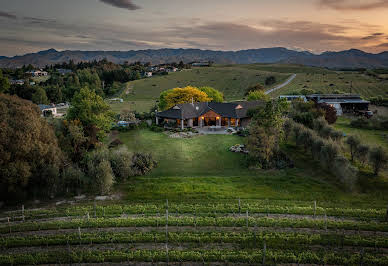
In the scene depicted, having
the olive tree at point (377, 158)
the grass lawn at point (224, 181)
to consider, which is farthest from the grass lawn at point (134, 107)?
the olive tree at point (377, 158)

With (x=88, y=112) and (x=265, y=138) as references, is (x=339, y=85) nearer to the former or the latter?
(x=265, y=138)

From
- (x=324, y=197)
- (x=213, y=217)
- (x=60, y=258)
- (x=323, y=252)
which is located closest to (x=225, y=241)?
(x=213, y=217)

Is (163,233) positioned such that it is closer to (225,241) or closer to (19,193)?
(225,241)

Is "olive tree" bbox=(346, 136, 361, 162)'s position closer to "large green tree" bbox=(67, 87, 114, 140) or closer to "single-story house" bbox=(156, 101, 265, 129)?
"single-story house" bbox=(156, 101, 265, 129)

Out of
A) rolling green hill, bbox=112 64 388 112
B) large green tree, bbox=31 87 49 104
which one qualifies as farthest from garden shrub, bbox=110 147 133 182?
large green tree, bbox=31 87 49 104

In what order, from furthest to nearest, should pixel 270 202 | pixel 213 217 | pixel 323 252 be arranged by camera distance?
Answer: pixel 270 202 < pixel 213 217 < pixel 323 252

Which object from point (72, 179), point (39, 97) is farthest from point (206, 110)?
point (39, 97)

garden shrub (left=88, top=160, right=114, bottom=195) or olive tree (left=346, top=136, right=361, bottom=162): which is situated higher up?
olive tree (left=346, top=136, right=361, bottom=162)
